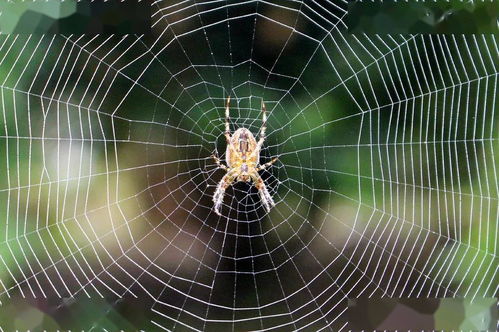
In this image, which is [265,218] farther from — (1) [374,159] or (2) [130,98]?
(2) [130,98]

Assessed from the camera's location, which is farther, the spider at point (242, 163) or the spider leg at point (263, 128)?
the spider at point (242, 163)

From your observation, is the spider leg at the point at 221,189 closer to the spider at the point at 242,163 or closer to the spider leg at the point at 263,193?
the spider at the point at 242,163

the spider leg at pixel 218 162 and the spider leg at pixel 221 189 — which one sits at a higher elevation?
the spider leg at pixel 218 162

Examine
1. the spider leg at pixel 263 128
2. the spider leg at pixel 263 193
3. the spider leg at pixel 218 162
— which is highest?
the spider leg at pixel 263 128

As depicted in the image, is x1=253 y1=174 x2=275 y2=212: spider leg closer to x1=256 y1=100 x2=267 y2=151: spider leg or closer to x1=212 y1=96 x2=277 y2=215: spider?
x1=212 y1=96 x2=277 y2=215: spider

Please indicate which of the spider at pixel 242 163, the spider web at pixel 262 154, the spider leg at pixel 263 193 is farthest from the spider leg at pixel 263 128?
the spider leg at pixel 263 193

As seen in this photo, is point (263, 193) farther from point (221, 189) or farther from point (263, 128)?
point (263, 128)

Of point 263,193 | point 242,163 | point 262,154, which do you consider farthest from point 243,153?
point 263,193
